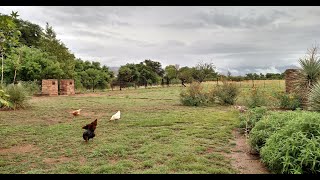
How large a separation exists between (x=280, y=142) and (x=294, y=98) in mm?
7393

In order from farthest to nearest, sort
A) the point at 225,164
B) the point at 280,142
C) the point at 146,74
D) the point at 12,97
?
the point at 146,74, the point at 12,97, the point at 225,164, the point at 280,142

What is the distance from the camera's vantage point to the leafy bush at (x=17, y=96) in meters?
11.6

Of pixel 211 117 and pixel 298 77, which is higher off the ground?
pixel 298 77

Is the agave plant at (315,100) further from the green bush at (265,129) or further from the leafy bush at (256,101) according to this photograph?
the leafy bush at (256,101)

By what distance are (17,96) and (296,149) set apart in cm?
1083

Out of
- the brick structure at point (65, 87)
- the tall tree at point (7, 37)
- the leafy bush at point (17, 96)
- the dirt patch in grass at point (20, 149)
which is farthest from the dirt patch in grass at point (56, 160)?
the brick structure at point (65, 87)

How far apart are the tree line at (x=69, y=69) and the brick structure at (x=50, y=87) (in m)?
1.66

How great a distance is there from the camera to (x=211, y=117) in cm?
938

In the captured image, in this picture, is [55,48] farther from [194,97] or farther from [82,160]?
[82,160]

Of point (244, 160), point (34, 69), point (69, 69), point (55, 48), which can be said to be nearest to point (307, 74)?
point (244, 160)

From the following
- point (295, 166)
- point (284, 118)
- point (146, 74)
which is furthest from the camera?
point (146, 74)

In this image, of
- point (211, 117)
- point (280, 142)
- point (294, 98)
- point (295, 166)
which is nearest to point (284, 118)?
point (280, 142)
